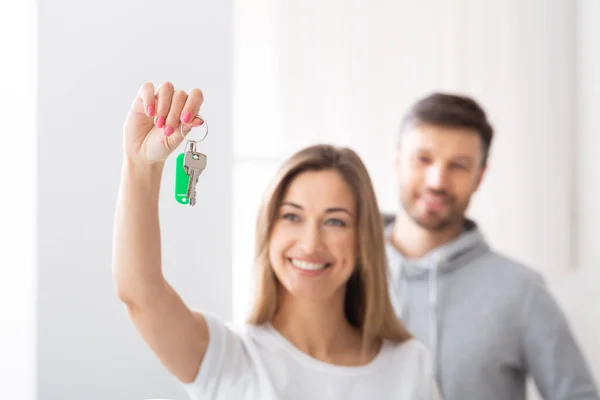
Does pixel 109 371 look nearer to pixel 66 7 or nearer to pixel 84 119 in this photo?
pixel 84 119

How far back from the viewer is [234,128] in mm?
1872

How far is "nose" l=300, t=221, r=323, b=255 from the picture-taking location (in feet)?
3.69

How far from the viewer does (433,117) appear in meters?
1.74

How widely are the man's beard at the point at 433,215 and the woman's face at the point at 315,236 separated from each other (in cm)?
57

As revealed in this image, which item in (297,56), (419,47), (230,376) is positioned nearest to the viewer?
(230,376)

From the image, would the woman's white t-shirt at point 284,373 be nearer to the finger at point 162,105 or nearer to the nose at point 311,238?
the nose at point 311,238

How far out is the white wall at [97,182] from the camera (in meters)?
1.29

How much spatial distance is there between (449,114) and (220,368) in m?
0.86

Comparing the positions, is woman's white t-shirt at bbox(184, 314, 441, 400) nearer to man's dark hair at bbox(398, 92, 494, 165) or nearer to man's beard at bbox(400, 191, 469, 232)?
man's beard at bbox(400, 191, 469, 232)

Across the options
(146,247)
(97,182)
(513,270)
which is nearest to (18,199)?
(97,182)

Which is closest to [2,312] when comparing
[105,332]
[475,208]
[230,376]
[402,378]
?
[105,332]

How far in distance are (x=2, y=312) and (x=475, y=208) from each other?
1538 mm

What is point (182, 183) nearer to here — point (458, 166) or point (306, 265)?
point (306, 265)

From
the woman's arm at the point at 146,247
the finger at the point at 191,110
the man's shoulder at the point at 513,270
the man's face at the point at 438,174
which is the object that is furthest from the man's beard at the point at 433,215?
the finger at the point at 191,110
